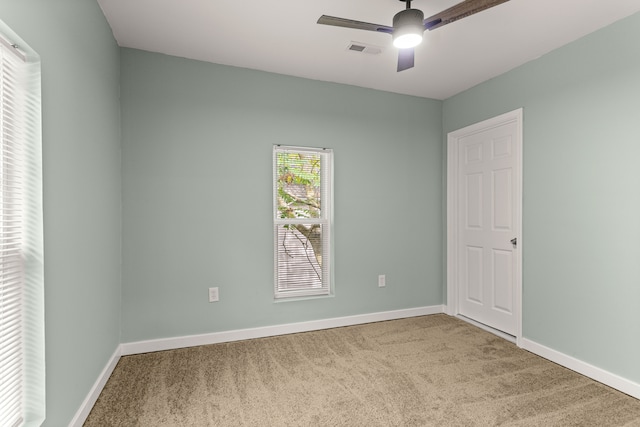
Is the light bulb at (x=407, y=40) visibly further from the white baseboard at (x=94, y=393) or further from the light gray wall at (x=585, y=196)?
the white baseboard at (x=94, y=393)

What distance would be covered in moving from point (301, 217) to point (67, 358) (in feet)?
7.07

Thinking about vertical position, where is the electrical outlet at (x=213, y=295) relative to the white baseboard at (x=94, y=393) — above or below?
above

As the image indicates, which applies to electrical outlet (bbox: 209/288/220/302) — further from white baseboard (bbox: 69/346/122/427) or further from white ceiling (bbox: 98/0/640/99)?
white ceiling (bbox: 98/0/640/99)

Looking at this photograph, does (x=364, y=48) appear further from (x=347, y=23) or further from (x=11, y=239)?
(x=11, y=239)

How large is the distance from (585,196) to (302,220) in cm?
232

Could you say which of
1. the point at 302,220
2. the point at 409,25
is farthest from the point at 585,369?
the point at 409,25

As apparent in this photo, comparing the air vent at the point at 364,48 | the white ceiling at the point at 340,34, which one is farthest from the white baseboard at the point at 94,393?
the air vent at the point at 364,48

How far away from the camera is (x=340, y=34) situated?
257 cm

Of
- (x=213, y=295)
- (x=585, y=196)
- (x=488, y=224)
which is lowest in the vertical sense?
(x=213, y=295)

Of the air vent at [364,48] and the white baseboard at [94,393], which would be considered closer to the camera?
the white baseboard at [94,393]

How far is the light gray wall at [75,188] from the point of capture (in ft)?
4.95

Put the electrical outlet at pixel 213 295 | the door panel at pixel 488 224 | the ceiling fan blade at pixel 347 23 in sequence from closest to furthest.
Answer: the ceiling fan blade at pixel 347 23, the electrical outlet at pixel 213 295, the door panel at pixel 488 224

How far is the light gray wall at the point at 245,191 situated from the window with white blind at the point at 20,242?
146cm

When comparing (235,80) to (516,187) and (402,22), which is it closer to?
(402,22)
